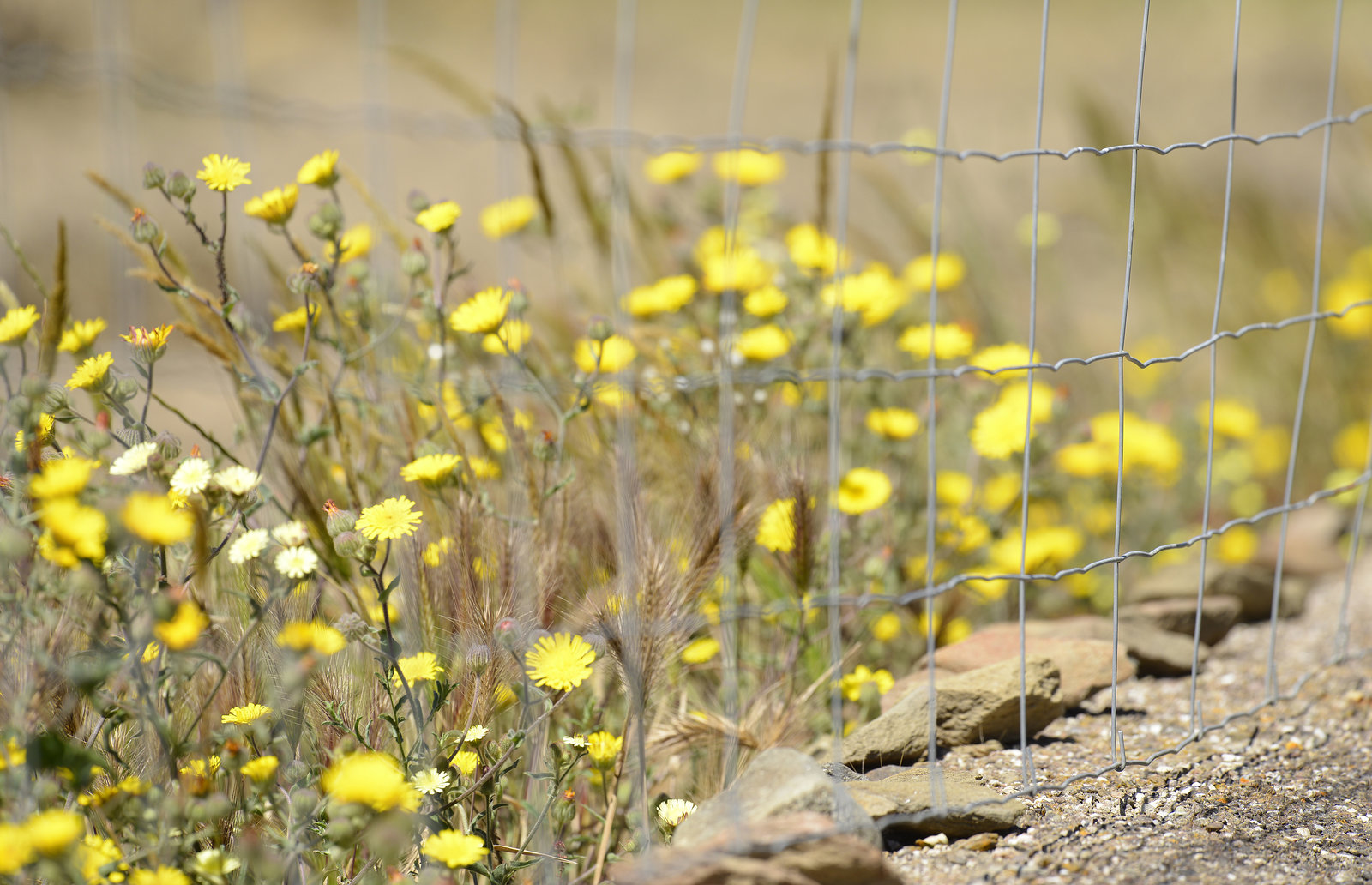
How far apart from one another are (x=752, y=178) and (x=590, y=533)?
1047mm

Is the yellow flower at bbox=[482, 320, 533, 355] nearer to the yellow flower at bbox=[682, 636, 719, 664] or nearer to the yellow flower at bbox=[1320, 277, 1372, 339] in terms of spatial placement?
the yellow flower at bbox=[682, 636, 719, 664]

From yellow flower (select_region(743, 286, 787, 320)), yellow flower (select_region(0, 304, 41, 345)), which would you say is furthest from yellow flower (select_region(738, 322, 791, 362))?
yellow flower (select_region(0, 304, 41, 345))

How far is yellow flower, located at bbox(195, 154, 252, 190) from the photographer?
1198mm

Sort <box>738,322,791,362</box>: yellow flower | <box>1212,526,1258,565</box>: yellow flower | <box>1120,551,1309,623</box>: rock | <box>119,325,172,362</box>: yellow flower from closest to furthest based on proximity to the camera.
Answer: <box>119,325,172,362</box>: yellow flower < <box>738,322,791,362</box>: yellow flower < <box>1120,551,1309,623</box>: rock < <box>1212,526,1258,565</box>: yellow flower

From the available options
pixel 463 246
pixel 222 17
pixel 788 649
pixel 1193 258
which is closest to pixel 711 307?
pixel 788 649

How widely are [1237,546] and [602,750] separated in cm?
180

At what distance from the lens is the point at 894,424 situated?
174 centimetres

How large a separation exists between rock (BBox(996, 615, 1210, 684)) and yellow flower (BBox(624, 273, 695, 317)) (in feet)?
2.61

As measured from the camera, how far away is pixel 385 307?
65.3 inches

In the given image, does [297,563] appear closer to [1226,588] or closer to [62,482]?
[62,482]

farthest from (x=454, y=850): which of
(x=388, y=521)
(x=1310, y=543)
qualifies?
(x=1310, y=543)

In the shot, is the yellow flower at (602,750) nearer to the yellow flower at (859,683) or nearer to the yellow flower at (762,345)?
the yellow flower at (859,683)

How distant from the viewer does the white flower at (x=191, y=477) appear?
3.38 feet

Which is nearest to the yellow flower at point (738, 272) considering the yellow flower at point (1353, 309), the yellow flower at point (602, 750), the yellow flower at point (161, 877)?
the yellow flower at point (602, 750)
